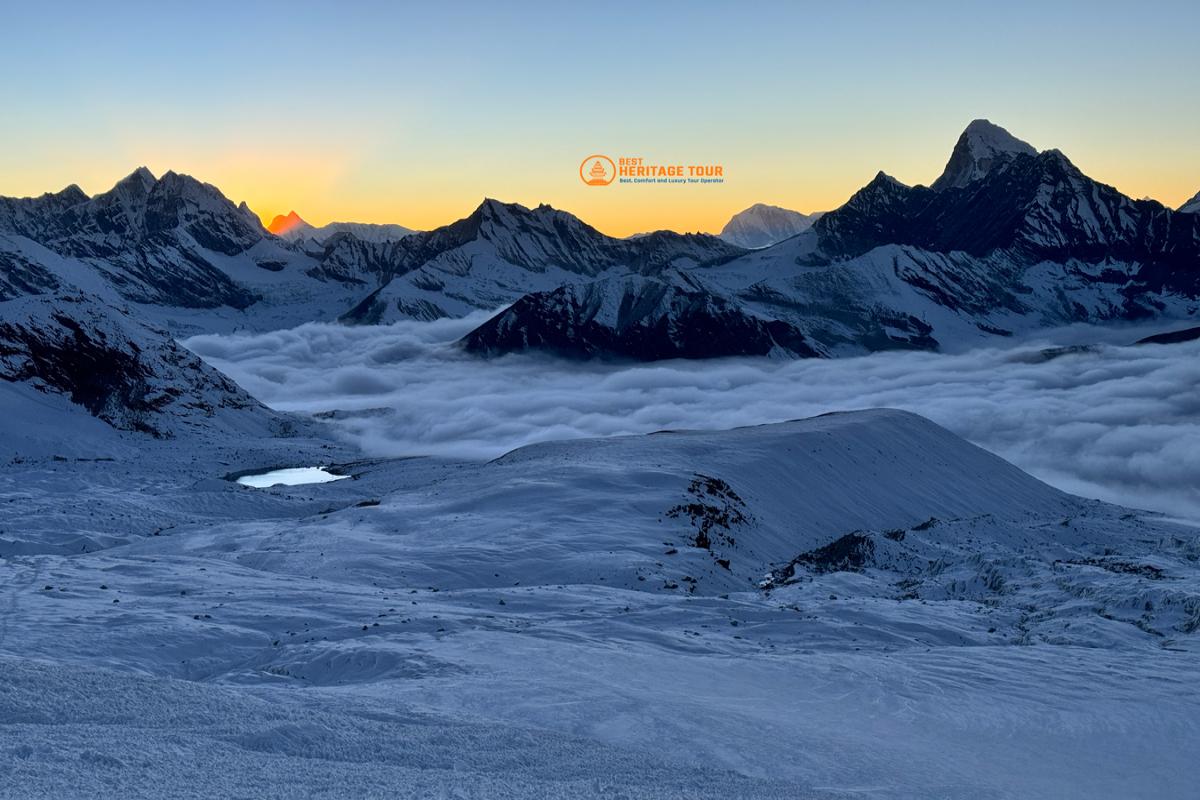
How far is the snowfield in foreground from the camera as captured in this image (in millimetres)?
12914

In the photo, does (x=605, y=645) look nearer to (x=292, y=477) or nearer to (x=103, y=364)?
(x=292, y=477)

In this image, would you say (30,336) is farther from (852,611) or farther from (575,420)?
(852,611)

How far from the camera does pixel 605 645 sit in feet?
78.4

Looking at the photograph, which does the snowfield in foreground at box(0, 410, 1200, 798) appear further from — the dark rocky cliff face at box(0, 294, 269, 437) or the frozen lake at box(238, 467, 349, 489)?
the dark rocky cliff face at box(0, 294, 269, 437)

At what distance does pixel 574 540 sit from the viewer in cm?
4359

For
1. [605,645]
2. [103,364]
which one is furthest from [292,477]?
[605,645]

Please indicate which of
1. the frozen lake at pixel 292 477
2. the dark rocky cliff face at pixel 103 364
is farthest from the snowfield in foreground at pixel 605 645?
the dark rocky cliff face at pixel 103 364

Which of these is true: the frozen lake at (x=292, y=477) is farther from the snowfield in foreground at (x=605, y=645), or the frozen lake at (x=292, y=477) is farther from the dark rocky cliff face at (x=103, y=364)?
the snowfield in foreground at (x=605, y=645)

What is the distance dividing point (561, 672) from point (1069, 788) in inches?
393

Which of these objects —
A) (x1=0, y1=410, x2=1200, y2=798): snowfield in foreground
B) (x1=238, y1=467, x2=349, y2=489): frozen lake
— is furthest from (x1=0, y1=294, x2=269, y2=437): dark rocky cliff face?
(x1=0, y1=410, x2=1200, y2=798): snowfield in foreground

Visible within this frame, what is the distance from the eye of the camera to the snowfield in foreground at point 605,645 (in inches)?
508

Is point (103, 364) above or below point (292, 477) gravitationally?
above

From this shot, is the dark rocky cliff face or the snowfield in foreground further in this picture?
the dark rocky cliff face

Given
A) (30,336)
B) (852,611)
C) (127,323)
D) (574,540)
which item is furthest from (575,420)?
(852,611)
